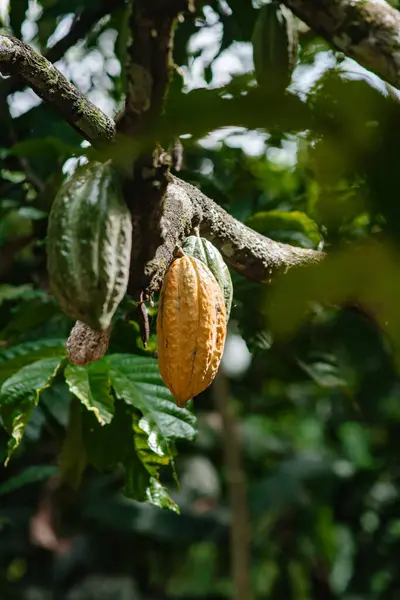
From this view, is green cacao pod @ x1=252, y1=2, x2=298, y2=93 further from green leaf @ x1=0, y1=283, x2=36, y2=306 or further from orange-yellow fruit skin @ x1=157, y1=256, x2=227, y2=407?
green leaf @ x1=0, y1=283, x2=36, y2=306

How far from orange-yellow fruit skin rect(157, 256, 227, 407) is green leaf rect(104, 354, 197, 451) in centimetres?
43

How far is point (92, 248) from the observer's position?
915 millimetres

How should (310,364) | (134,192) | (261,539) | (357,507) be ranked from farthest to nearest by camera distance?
(261,539) → (357,507) → (310,364) → (134,192)

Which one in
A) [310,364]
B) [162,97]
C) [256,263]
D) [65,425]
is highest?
[162,97]

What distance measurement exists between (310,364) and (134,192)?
1306 millimetres

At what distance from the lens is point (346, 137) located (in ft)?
1.97

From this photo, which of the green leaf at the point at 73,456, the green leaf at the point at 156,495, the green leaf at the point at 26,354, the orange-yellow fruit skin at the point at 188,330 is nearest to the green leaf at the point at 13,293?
the green leaf at the point at 26,354

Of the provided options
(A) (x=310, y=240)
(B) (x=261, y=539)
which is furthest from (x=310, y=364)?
(B) (x=261, y=539)

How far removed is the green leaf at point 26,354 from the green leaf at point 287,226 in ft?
1.90

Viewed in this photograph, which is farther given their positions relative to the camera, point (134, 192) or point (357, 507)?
point (357, 507)

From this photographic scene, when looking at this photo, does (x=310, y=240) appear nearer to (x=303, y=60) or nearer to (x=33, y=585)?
(x=303, y=60)

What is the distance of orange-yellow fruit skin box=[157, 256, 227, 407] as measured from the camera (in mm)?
1101

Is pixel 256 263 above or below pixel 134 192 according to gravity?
below

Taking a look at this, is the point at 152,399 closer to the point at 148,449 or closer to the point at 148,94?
the point at 148,449
